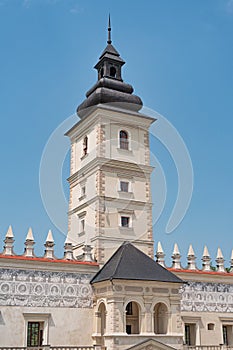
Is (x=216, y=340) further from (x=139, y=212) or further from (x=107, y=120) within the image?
(x=107, y=120)

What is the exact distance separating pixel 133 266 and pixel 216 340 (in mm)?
Answer: 8186

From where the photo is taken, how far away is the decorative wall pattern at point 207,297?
2920 cm

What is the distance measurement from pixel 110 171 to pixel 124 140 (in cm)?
265

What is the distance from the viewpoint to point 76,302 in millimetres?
25938

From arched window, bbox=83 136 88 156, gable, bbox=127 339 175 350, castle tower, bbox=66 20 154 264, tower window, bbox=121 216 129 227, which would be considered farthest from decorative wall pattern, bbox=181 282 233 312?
arched window, bbox=83 136 88 156

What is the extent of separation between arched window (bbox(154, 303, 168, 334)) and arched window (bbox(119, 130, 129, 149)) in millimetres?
10786

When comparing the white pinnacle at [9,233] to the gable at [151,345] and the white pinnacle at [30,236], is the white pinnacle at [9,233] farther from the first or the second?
the gable at [151,345]

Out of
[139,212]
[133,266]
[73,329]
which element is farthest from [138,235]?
[73,329]

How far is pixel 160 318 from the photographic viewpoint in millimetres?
26062

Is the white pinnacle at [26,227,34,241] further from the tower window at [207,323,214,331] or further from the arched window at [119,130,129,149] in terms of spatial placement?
the tower window at [207,323,214,331]

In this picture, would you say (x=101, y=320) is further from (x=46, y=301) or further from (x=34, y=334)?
(x=34, y=334)

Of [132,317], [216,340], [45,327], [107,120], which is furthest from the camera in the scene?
[107,120]

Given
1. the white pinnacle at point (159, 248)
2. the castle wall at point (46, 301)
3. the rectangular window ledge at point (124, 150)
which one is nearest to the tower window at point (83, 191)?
the rectangular window ledge at point (124, 150)

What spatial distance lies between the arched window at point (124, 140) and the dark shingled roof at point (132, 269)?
731 cm
